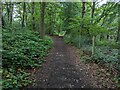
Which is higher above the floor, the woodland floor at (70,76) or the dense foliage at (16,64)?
the dense foliage at (16,64)

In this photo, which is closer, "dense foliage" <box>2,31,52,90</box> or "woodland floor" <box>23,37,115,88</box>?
"dense foliage" <box>2,31,52,90</box>

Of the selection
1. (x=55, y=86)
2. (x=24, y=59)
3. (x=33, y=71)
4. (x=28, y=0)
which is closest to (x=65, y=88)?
(x=55, y=86)

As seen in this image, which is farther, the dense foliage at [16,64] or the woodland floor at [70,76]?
the woodland floor at [70,76]

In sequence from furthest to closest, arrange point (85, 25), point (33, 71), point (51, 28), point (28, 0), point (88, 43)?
point (51, 28) → point (28, 0) → point (88, 43) → point (85, 25) → point (33, 71)

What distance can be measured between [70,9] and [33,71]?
13541 mm

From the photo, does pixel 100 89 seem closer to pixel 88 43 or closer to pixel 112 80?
pixel 112 80

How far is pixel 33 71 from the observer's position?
6.55m

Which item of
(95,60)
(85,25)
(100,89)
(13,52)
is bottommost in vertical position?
(100,89)

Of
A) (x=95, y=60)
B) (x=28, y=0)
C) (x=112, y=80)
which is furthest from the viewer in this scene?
(x=28, y=0)

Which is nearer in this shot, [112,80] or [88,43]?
[112,80]

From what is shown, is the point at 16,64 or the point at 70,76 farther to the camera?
the point at 16,64

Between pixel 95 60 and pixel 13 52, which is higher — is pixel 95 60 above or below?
below

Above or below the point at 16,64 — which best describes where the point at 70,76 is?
below

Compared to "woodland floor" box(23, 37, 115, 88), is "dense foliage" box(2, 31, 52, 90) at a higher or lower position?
higher
